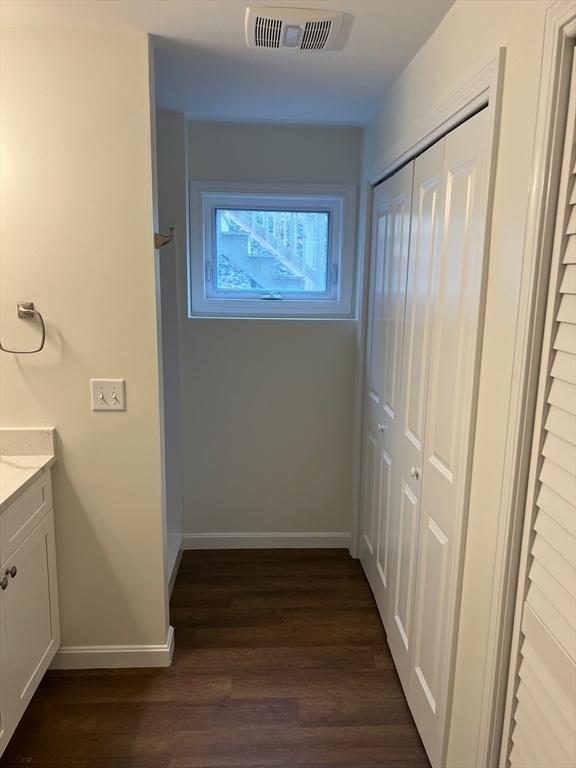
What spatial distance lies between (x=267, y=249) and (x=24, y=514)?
72.9 inches

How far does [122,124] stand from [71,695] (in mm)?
2122

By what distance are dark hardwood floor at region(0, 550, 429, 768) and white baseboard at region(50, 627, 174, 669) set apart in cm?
3

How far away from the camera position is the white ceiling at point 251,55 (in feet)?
5.20

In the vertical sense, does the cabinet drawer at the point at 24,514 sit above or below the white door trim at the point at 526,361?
below

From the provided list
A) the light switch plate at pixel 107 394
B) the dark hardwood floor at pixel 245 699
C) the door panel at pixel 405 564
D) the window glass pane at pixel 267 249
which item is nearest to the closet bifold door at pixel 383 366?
the door panel at pixel 405 564

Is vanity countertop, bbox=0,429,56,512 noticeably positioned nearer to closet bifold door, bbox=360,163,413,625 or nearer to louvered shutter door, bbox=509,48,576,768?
closet bifold door, bbox=360,163,413,625

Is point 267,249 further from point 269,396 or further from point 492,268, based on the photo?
point 492,268

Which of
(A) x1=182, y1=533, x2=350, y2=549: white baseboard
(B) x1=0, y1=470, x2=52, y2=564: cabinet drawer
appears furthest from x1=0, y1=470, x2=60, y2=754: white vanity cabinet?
(A) x1=182, y1=533, x2=350, y2=549: white baseboard

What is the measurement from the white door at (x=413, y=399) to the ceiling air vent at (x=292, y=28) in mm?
482

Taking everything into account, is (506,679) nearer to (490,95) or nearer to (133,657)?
(490,95)

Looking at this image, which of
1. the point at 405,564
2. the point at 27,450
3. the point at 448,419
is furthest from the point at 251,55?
the point at 405,564

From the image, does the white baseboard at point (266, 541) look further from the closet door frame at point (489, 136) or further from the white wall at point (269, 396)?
the closet door frame at point (489, 136)

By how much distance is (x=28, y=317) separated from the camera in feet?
6.41

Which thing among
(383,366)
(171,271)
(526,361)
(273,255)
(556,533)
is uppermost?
(273,255)
